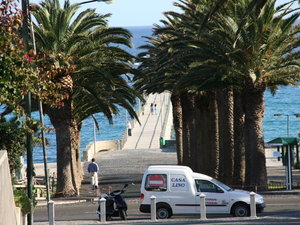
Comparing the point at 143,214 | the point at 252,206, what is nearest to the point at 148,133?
the point at 143,214

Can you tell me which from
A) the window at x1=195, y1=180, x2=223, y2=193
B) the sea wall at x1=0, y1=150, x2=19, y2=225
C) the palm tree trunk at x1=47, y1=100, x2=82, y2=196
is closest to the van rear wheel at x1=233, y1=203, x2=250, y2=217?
the window at x1=195, y1=180, x2=223, y2=193

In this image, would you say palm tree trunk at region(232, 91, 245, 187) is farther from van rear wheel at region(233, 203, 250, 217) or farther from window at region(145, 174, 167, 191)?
window at region(145, 174, 167, 191)

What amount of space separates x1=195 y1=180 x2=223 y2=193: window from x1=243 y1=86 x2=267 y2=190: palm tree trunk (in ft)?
34.8

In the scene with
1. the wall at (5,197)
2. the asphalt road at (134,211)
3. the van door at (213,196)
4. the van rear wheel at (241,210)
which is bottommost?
the asphalt road at (134,211)

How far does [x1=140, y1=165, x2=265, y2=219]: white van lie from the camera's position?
1028 inches

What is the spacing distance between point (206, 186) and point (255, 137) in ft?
37.6

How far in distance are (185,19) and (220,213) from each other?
15.2 meters

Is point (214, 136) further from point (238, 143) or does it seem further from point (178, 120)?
point (178, 120)

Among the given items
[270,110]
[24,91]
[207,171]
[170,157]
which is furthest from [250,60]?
[270,110]

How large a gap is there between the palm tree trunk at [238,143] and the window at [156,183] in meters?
13.0

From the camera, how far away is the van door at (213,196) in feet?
86.0

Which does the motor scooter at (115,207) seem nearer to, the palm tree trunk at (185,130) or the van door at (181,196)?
the van door at (181,196)

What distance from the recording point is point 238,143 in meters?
38.9

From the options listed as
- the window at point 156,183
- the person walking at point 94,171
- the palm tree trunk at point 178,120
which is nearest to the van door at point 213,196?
the window at point 156,183
